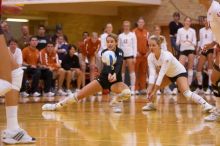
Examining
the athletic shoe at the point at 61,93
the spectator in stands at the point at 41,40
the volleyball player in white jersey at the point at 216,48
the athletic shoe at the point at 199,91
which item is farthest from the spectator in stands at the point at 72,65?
the volleyball player in white jersey at the point at 216,48

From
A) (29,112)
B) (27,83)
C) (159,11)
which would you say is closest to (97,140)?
(29,112)

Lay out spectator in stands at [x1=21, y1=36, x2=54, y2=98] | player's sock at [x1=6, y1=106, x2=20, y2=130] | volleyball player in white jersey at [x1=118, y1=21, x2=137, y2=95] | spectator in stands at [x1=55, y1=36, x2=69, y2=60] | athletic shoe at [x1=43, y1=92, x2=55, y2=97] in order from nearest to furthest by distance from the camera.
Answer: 1. player's sock at [x1=6, y1=106, x2=20, y2=130]
2. spectator in stands at [x1=21, y1=36, x2=54, y2=98]
3. athletic shoe at [x1=43, y1=92, x2=55, y2=97]
4. volleyball player in white jersey at [x1=118, y1=21, x2=137, y2=95]
5. spectator in stands at [x1=55, y1=36, x2=69, y2=60]

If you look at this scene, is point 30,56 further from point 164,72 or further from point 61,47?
point 164,72

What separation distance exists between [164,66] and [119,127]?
2557 millimetres

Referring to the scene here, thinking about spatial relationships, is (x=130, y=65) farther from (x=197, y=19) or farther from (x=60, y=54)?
(x=197, y=19)

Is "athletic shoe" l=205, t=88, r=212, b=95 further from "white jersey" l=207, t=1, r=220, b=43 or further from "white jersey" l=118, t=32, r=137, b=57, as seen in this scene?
"white jersey" l=207, t=1, r=220, b=43

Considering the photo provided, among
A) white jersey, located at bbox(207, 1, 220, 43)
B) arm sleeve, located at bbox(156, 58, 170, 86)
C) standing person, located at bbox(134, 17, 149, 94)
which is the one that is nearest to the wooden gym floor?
arm sleeve, located at bbox(156, 58, 170, 86)

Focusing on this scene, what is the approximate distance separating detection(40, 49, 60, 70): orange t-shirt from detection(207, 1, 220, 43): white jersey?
8160mm

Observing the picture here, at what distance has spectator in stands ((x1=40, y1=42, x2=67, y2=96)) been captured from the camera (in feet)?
47.3

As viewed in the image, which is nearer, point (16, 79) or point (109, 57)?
point (16, 79)

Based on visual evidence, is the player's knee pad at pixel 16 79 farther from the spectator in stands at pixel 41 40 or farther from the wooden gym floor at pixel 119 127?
the spectator in stands at pixel 41 40

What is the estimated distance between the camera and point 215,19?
22.0 ft

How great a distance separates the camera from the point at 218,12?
6.71 metres

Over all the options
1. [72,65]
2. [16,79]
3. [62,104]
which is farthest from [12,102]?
[72,65]
